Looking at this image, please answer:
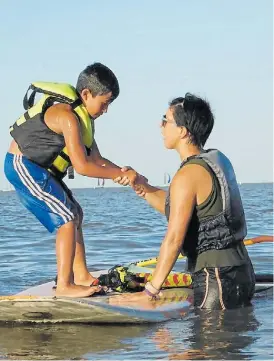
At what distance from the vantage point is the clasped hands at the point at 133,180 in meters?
6.67

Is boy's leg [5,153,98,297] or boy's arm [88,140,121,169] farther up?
boy's arm [88,140,121,169]

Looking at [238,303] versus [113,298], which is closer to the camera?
[238,303]

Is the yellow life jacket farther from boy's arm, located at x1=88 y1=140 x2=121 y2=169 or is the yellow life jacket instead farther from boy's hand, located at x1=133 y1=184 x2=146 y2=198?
boy's hand, located at x1=133 y1=184 x2=146 y2=198

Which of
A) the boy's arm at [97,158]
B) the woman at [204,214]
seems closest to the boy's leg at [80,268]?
the boy's arm at [97,158]

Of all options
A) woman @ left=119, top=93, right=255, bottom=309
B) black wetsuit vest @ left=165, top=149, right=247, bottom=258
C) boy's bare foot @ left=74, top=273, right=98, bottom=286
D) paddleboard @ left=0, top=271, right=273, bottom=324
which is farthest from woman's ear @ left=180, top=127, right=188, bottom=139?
boy's bare foot @ left=74, top=273, right=98, bottom=286

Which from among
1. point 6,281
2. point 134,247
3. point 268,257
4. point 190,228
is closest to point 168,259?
point 190,228

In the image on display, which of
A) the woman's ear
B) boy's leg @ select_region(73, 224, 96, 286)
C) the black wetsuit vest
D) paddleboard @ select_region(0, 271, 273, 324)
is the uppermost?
the woman's ear

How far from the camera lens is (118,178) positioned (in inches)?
262

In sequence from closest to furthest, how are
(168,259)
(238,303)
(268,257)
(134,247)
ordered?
(168,259) → (238,303) → (268,257) → (134,247)

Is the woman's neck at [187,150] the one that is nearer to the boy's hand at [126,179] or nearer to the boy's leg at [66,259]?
the boy's hand at [126,179]

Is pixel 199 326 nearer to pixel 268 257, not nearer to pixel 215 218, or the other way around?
pixel 215 218

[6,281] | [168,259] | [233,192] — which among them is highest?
[233,192]

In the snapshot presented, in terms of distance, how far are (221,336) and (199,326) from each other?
34 cm

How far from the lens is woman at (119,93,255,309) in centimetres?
582
